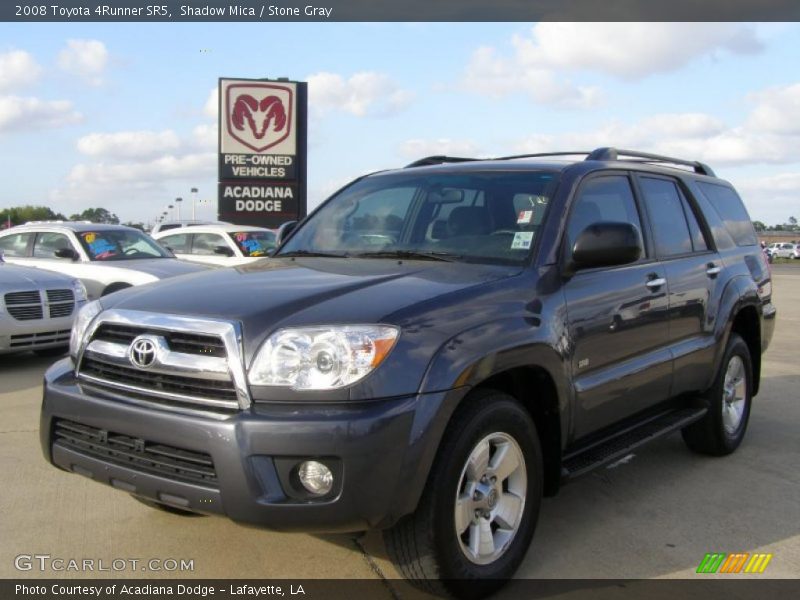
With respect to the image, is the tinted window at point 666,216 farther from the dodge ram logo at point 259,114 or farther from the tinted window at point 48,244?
the dodge ram logo at point 259,114

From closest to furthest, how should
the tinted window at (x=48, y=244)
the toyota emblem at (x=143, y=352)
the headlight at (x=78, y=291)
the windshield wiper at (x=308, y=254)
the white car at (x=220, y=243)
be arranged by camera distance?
the toyota emblem at (x=143, y=352) < the windshield wiper at (x=308, y=254) < the headlight at (x=78, y=291) < the tinted window at (x=48, y=244) < the white car at (x=220, y=243)

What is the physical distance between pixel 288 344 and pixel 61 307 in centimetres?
668

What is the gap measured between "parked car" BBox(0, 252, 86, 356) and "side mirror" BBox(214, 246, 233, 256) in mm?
4627

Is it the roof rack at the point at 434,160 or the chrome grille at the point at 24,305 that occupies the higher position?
the roof rack at the point at 434,160

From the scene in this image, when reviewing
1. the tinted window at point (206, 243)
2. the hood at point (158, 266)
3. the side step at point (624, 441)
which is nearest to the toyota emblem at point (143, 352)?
the side step at point (624, 441)

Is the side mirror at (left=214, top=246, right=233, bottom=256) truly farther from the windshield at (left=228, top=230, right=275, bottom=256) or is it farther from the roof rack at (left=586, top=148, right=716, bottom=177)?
the roof rack at (left=586, top=148, right=716, bottom=177)

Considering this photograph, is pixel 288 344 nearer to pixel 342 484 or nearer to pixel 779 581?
pixel 342 484

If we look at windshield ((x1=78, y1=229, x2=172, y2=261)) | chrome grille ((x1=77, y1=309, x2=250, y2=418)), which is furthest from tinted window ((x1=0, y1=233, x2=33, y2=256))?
chrome grille ((x1=77, y1=309, x2=250, y2=418))

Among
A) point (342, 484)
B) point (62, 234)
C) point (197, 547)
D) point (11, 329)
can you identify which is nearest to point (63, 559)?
point (197, 547)

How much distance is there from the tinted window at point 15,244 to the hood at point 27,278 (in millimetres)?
2427

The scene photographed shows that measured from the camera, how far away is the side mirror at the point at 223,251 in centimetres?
1355

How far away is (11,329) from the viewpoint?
26.4ft

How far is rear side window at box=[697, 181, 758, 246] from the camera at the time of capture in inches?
215

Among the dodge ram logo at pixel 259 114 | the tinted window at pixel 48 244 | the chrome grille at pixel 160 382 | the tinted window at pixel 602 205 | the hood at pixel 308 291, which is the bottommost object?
the tinted window at pixel 48 244
